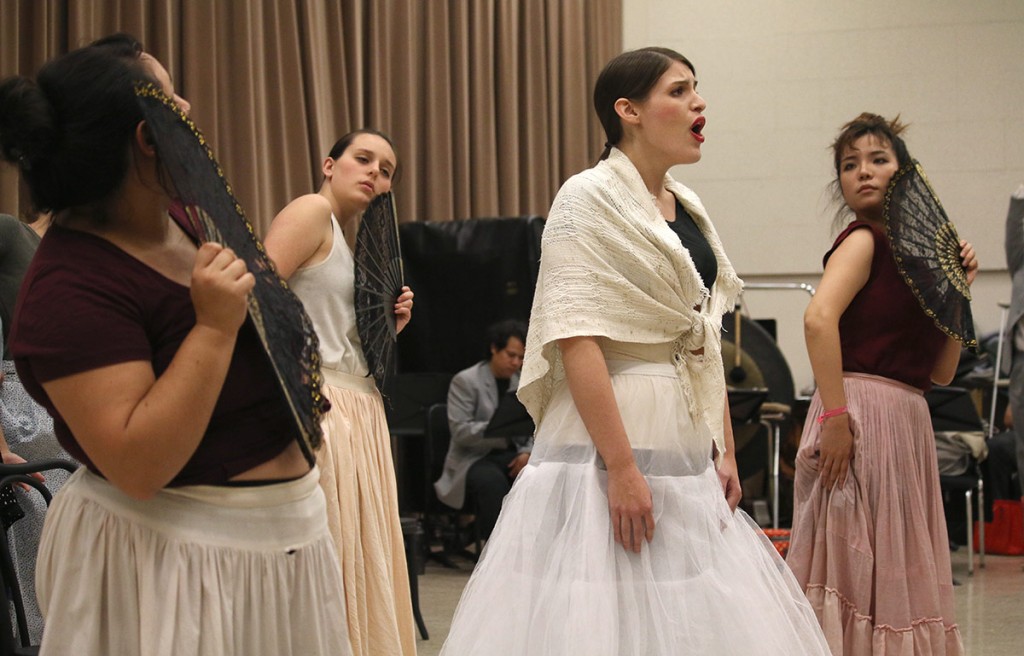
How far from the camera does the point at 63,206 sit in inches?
58.8

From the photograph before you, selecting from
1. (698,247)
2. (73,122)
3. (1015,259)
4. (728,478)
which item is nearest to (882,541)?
(728,478)

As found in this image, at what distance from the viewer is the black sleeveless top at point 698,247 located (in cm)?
255

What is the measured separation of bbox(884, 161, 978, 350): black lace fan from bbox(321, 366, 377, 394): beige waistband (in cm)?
144

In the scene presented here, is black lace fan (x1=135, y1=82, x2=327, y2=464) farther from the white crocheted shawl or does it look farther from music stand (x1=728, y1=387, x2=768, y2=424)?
music stand (x1=728, y1=387, x2=768, y2=424)

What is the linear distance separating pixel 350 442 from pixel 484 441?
125 inches

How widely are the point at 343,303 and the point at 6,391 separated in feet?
3.16

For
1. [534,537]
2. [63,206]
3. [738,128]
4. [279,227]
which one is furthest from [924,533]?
[738,128]

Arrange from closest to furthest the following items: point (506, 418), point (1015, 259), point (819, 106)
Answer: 1. point (1015, 259)
2. point (506, 418)
3. point (819, 106)

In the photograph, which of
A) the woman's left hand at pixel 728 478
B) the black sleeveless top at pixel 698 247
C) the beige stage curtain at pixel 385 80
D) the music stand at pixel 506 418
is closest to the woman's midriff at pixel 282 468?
the black sleeveless top at pixel 698 247

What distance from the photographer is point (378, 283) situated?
132 inches

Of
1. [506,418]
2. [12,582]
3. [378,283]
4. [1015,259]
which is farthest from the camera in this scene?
[506,418]

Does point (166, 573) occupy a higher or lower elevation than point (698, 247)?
lower

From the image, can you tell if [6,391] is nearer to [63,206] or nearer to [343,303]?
[343,303]

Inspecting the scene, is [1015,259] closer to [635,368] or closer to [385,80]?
[385,80]
